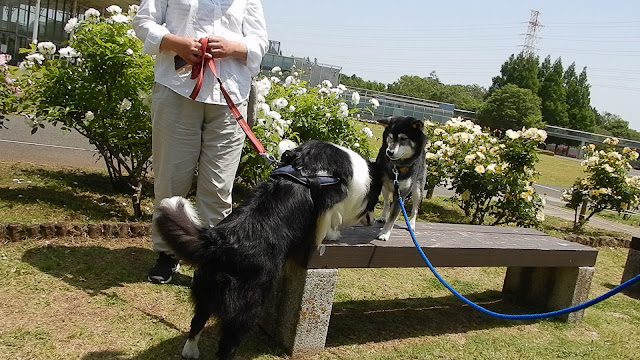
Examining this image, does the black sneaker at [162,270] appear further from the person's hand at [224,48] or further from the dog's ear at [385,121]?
the dog's ear at [385,121]

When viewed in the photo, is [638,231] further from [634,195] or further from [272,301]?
[272,301]

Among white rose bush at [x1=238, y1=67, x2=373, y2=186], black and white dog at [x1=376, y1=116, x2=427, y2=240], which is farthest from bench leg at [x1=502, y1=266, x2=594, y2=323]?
white rose bush at [x1=238, y1=67, x2=373, y2=186]

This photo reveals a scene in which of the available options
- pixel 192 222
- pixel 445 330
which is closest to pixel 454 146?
pixel 445 330

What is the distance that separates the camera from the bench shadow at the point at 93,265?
3.44 m

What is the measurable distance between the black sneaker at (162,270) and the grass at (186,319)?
71 millimetres

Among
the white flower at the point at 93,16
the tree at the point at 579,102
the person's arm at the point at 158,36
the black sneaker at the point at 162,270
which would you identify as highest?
the tree at the point at 579,102

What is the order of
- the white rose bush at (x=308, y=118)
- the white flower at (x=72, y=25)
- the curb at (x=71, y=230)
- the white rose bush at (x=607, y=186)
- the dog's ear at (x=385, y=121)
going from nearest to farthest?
the dog's ear at (x=385, y=121) → the curb at (x=71, y=230) → the white flower at (x=72, y=25) → the white rose bush at (x=308, y=118) → the white rose bush at (x=607, y=186)

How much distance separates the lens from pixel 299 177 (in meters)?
2.66

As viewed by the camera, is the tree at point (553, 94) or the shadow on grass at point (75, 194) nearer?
the shadow on grass at point (75, 194)

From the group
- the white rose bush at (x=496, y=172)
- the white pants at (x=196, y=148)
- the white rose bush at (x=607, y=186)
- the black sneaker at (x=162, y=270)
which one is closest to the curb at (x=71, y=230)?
the black sneaker at (x=162, y=270)

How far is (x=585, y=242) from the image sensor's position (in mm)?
6863

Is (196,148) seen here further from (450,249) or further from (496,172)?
(496,172)

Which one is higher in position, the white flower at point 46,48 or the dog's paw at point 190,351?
the white flower at point 46,48

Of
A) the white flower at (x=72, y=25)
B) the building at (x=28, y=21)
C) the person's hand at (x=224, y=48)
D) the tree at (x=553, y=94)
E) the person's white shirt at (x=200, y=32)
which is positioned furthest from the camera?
the tree at (x=553, y=94)
